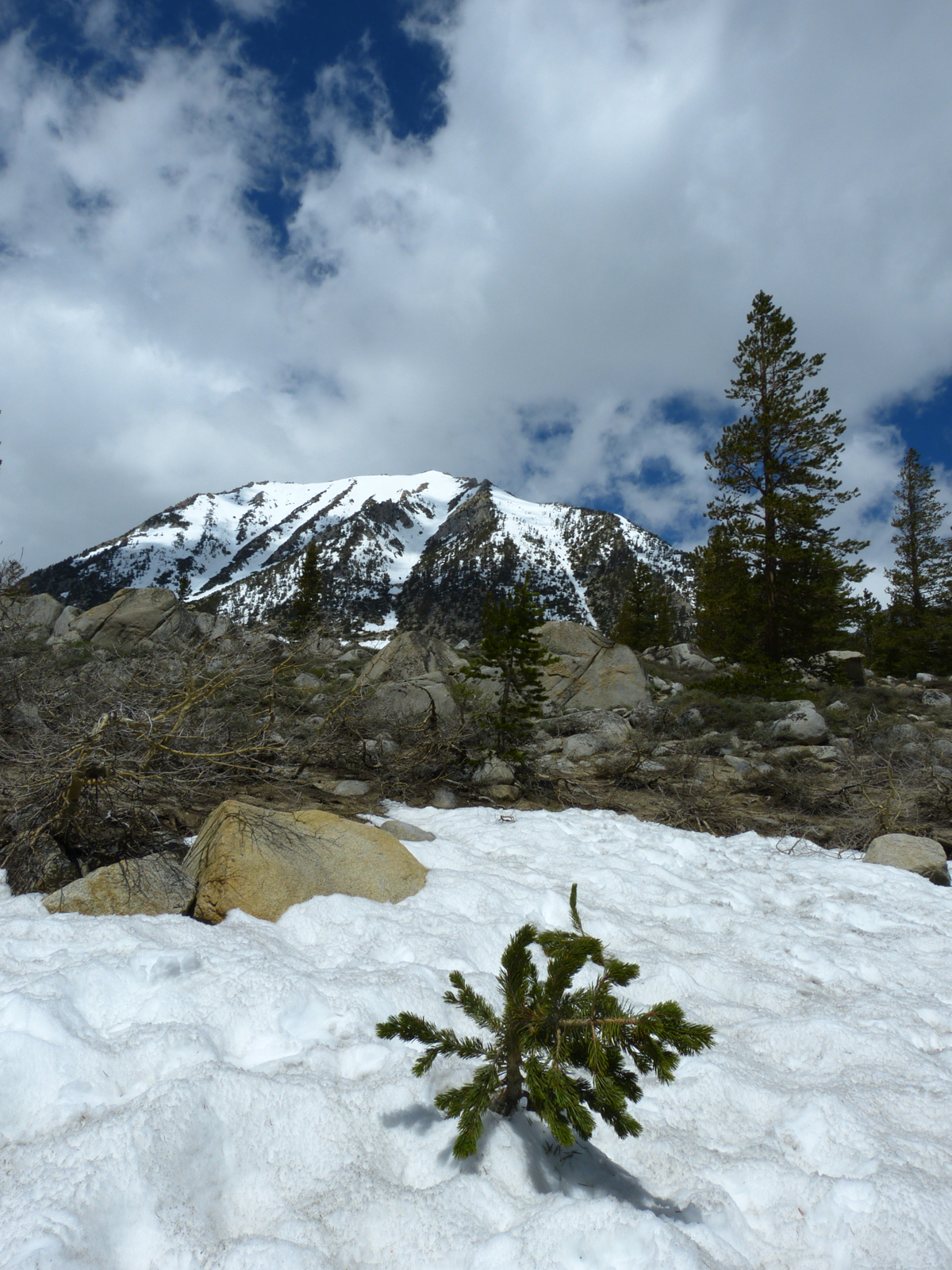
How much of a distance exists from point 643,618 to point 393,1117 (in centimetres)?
3973

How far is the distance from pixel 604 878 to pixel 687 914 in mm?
740

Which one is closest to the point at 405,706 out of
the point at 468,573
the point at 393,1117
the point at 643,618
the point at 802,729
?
the point at 802,729

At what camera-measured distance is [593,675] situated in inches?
693

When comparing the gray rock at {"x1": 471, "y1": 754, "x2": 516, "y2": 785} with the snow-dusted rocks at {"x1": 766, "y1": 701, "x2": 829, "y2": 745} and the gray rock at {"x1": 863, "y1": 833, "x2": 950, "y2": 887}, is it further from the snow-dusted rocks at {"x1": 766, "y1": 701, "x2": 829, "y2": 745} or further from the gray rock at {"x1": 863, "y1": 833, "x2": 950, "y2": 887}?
the snow-dusted rocks at {"x1": 766, "y1": 701, "x2": 829, "y2": 745}

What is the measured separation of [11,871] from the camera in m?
3.26

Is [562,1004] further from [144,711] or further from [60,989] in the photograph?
[144,711]

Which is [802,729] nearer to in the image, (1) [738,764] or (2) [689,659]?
(1) [738,764]

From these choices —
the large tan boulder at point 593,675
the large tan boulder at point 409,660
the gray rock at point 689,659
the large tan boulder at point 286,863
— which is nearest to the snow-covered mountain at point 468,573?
the gray rock at point 689,659

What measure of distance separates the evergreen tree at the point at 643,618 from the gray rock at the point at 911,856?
32.9 m

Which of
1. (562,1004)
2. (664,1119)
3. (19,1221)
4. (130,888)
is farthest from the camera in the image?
(130,888)

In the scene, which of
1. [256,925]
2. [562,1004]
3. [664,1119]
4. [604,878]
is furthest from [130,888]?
[604,878]

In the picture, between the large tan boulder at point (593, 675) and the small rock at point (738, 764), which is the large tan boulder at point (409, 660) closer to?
the large tan boulder at point (593, 675)

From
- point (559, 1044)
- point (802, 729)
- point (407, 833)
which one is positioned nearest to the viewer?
point (559, 1044)

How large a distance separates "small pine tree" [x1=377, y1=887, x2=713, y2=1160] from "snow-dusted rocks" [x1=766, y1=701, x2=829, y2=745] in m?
11.0
